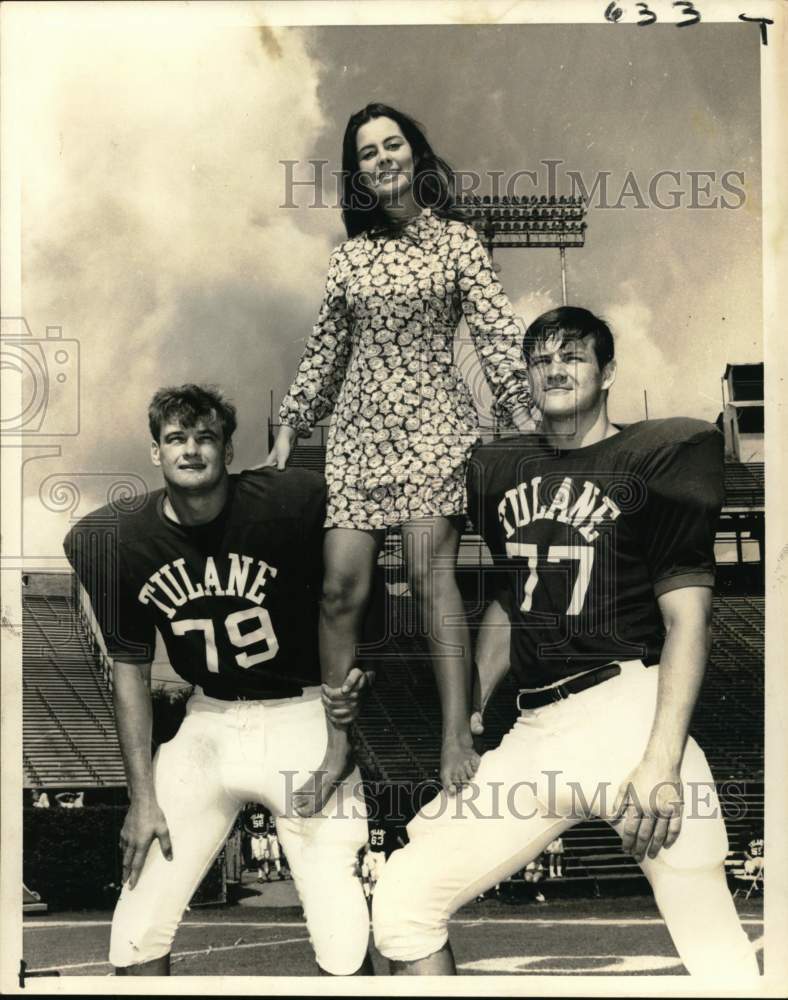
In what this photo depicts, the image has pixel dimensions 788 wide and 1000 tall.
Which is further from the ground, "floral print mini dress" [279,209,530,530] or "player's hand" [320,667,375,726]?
"floral print mini dress" [279,209,530,530]

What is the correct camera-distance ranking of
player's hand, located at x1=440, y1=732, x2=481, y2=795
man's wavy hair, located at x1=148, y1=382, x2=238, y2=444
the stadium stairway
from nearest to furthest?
player's hand, located at x1=440, y1=732, x2=481, y2=795
man's wavy hair, located at x1=148, y1=382, x2=238, y2=444
the stadium stairway

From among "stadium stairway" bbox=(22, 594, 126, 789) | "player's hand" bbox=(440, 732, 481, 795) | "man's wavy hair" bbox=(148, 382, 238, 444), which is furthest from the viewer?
"stadium stairway" bbox=(22, 594, 126, 789)

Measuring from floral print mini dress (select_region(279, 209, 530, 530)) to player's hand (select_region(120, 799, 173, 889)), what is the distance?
1311 mm

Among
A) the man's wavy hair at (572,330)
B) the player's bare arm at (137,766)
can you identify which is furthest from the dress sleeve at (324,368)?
the player's bare arm at (137,766)

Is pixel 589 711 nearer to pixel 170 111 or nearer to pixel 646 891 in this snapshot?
pixel 646 891

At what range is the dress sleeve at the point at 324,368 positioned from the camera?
177 inches

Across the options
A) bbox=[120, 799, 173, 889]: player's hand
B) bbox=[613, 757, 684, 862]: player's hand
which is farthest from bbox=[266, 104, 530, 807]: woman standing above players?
bbox=[120, 799, 173, 889]: player's hand

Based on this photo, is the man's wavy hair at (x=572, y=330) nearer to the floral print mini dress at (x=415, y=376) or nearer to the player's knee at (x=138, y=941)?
the floral print mini dress at (x=415, y=376)

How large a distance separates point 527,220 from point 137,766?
2606 mm

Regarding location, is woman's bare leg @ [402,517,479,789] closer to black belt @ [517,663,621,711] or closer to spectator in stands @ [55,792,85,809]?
black belt @ [517,663,621,711]

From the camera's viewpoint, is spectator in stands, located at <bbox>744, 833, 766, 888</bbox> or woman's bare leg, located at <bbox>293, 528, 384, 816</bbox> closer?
woman's bare leg, located at <bbox>293, 528, 384, 816</bbox>

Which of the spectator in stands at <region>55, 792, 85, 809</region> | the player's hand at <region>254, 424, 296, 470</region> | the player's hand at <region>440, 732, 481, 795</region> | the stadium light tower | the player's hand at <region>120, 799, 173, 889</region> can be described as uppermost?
the stadium light tower

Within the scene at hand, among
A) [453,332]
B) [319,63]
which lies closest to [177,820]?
[453,332]

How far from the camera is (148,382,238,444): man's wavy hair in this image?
14.9 ft
